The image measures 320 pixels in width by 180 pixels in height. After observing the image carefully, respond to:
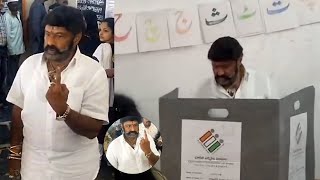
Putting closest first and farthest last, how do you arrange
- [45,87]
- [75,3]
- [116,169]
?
[45,87], [75,3], [116,169]

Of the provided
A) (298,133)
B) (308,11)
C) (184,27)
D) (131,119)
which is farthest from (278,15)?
(131,119)

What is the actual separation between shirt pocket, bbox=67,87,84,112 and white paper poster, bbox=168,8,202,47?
0.39 metres

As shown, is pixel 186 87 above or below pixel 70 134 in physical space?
above

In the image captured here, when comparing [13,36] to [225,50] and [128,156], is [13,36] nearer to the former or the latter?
[128,156]

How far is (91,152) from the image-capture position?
1360 millimetres

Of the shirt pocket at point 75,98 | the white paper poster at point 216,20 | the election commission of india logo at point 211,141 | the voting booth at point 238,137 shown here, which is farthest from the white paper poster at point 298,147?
the shirt pocket at point 75,98

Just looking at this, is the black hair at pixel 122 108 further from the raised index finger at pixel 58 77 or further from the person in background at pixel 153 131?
the raised index finger at pixel 58 77

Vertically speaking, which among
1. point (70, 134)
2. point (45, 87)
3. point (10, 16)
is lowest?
point (70, 134)

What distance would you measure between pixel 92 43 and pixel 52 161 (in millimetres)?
439

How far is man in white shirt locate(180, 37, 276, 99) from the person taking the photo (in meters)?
1.43

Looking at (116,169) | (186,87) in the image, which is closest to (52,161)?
(116,169)

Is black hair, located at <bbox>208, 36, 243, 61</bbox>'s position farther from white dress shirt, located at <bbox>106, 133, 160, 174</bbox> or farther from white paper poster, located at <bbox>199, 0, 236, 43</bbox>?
white dress shirt, located at <bbox>106, 133, 160, 174</bbox>

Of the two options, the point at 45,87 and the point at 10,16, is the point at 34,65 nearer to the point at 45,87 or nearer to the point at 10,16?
the point at 45,87

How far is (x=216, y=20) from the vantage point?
1.43m
